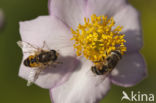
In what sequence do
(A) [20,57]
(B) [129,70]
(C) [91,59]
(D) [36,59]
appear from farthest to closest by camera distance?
(A) [20,57], (B) [129,70], (C) [91,59], (D) [36,59]

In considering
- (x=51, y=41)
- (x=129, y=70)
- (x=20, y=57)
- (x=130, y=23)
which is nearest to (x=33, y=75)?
(x=51, y=41)

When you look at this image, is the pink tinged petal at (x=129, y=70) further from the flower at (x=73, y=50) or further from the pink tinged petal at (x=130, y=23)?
the pink tinged petal at (x=130, y=23)

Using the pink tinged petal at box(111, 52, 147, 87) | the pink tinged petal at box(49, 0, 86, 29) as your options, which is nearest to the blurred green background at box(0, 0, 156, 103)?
the pink tinged petal at box(111, 52, 147, 87)

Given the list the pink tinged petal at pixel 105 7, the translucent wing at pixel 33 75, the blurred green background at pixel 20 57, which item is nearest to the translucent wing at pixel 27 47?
the translucent wing at pixel 33 75

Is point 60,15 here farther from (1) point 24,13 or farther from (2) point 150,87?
(2) point 150,87

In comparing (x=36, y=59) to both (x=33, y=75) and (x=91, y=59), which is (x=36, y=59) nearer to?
(x=33, y=75)

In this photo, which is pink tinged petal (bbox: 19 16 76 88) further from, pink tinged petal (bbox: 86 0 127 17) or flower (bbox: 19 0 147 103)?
pink tinged petal (bbox: 86 0 127 17)
